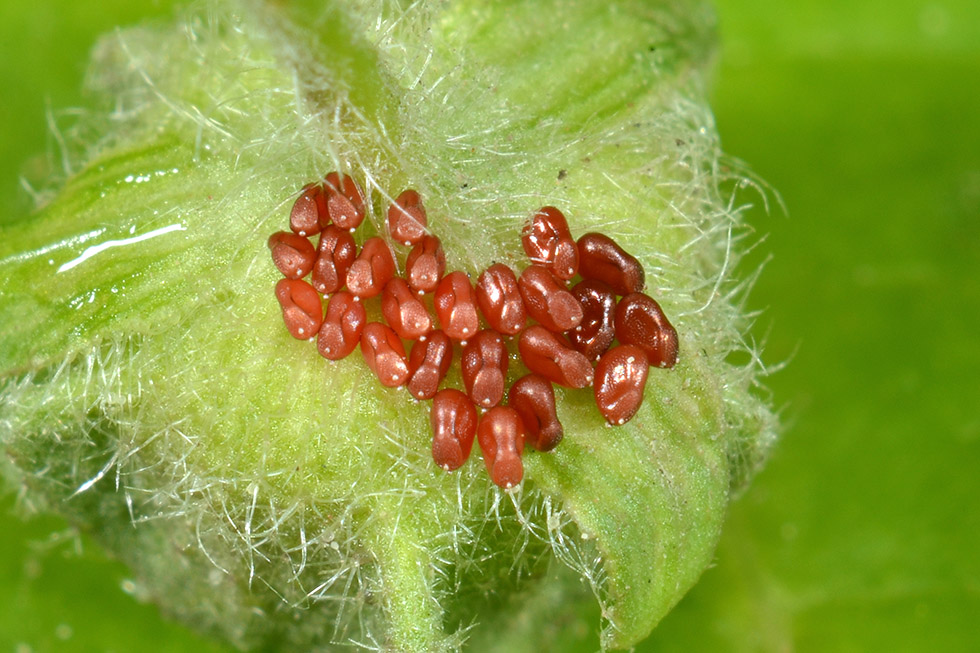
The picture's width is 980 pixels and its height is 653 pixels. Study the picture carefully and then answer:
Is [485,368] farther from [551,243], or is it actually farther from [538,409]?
[551,243]

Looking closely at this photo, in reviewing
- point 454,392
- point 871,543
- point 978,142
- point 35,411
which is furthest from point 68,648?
point 978,142

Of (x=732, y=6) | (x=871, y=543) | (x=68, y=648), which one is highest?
(x=732, y=6)

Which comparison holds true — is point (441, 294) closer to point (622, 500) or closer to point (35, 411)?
point (622, 500)

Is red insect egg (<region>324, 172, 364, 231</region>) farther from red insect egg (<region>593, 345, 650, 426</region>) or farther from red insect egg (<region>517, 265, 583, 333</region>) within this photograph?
red insect egg (<region>593, 345, 650, 426</region>)

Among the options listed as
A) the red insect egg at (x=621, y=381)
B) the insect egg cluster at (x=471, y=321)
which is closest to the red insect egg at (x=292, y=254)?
the insect egg cluster at (x=471, y=321)

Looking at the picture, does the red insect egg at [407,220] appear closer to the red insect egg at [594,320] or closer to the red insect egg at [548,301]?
the red insect egg at [548,301]

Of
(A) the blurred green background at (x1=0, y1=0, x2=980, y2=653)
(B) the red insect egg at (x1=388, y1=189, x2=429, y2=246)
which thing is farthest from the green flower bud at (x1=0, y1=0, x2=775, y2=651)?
(A) the blurred green background at (x1=0, y1=0, x2=980, y2=653)

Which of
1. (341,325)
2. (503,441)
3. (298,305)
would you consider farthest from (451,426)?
(298,305)
